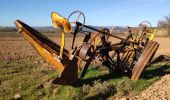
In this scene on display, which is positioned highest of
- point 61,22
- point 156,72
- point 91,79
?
point 61,22

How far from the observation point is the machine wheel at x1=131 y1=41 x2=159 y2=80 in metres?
11.1

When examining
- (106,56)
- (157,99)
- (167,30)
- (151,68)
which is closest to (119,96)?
(157,99)

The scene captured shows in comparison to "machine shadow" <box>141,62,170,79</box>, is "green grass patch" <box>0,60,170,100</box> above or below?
below

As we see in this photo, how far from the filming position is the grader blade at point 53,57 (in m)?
9.54

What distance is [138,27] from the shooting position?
13547mm

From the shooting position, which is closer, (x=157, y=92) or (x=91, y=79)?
(x=157, y=92)

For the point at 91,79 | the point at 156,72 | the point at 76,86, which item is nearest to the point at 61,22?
the point at 76,86

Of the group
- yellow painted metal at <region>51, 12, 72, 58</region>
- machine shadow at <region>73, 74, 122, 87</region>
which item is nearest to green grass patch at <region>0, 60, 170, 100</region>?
machine shadow at <region>73, 74, 122, 87</region>

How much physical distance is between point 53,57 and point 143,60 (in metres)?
3.30

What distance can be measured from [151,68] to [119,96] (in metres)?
4.68

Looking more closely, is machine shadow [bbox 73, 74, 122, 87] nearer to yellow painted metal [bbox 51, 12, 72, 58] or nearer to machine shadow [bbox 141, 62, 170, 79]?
machine shadow [bbox 141, 62, 170, 79]

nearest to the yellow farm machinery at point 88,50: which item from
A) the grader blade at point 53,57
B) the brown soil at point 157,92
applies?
the grader blade at point 53,57

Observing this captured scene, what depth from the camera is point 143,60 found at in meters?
11.2

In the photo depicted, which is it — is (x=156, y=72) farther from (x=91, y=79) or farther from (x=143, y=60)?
(x=91, y=79)
